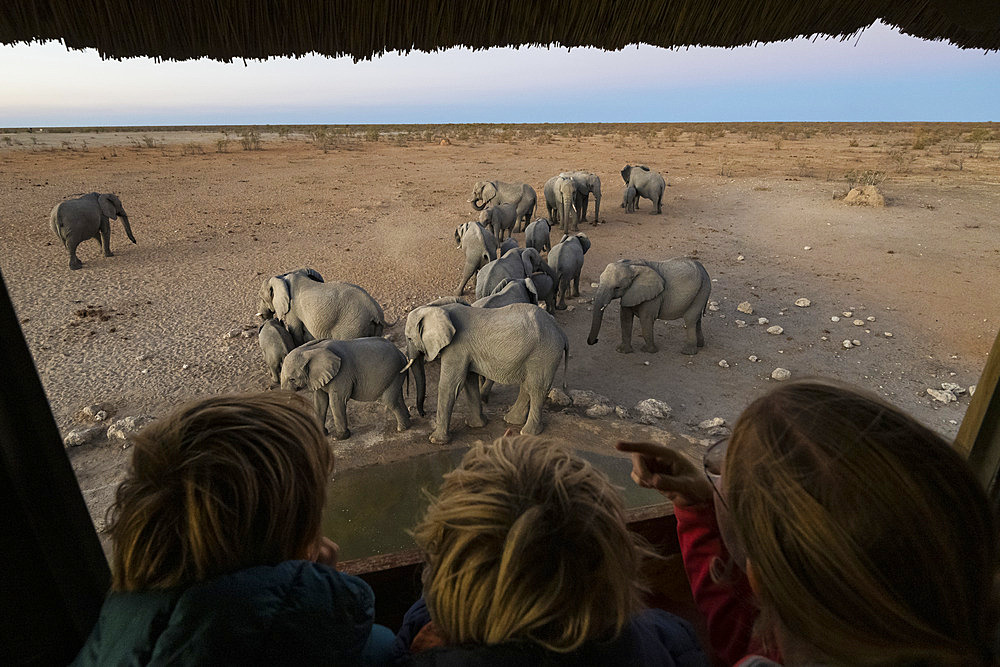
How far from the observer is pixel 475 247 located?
735cm

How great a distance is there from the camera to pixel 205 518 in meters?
0.95

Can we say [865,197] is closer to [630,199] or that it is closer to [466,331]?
[630,199]

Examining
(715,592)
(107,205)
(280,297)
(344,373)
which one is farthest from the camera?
(107,205)

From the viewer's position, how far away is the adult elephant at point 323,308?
16.4ft

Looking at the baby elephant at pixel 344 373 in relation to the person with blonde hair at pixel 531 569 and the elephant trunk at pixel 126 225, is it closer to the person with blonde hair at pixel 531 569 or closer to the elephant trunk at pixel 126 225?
the person with blonde hair at pixel 531 569

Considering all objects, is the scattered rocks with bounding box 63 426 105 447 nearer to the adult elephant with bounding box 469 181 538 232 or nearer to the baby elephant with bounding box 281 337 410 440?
the baby elephant with bounding box 281 337 410 440

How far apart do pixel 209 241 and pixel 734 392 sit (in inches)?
359

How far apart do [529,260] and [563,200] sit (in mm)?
4849

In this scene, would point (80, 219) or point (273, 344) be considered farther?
point (80, 219)

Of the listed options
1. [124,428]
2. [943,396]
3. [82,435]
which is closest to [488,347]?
[124,428]

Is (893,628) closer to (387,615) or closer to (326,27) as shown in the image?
(387,615)

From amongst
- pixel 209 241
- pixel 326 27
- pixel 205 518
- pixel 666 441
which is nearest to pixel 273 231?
pixel 209 241

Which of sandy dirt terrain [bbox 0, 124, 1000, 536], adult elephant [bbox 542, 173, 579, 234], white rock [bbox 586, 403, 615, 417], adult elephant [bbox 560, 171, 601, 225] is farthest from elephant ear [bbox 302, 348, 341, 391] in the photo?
adult elephant [bbox 560, 171, 601, 225]

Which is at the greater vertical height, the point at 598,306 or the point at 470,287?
the point at 598,306
